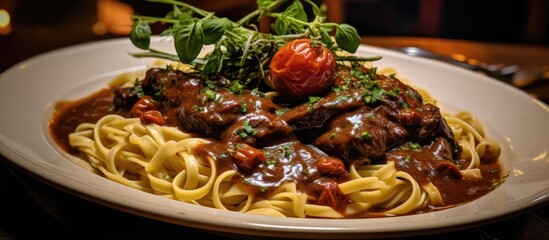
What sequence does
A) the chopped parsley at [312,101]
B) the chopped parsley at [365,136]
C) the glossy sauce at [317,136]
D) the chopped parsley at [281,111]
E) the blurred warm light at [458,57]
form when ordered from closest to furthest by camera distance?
the glossy sauce at [317,136] < the chopped parsley at [365,136] < the chopped parsley at [312,101] < the chopped parsley at [281,111] < the blurred warm light at [458,57]

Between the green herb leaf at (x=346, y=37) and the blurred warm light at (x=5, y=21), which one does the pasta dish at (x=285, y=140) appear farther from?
the blurred warm light at (x=5, y=21)

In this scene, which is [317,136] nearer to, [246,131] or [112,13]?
[246,131]

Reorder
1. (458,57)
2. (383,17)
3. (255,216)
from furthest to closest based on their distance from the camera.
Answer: (383,17)
(458,57)
(255,216)

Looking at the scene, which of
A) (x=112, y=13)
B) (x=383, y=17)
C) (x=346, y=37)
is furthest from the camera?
(x=383, y=17)

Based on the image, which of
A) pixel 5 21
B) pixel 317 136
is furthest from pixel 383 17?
pixel 317 136

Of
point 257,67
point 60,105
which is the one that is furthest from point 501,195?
point 60,105

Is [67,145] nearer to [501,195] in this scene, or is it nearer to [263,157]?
[263,157]

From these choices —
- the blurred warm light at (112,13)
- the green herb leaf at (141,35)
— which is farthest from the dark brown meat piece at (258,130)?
the blurred warm light at (112,13)
